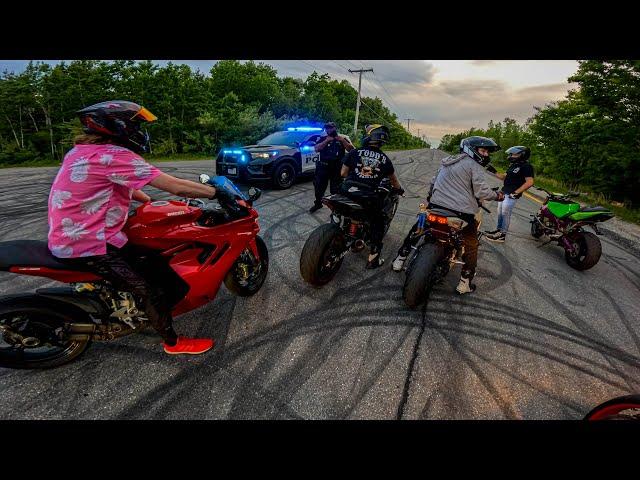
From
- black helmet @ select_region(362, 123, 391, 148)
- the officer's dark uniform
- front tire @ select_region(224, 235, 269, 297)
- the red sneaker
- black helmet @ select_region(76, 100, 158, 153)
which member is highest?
black helmet @ select_region(76, 100, 158, 153)

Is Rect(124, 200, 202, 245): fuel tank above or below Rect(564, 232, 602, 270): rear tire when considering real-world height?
above

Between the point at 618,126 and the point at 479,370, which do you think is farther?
the point at 618,126

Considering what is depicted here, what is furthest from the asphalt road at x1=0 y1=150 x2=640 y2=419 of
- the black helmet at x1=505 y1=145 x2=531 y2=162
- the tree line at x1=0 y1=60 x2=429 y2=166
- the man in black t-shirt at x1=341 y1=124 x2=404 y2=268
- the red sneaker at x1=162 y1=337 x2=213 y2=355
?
the tree line at x1=0 y1=60 x2=429 y2=166

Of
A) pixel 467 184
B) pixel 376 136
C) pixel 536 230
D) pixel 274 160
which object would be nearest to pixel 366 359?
pixel 467 184

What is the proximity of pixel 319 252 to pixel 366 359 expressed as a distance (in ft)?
4.27

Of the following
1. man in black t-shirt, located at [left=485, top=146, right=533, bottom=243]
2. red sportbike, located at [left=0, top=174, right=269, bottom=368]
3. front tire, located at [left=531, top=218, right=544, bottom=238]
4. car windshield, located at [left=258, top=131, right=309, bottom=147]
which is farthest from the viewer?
car windshield, located at [left=258, top=131, right=309, bottom=147]

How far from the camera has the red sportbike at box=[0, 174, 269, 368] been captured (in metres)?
1.96

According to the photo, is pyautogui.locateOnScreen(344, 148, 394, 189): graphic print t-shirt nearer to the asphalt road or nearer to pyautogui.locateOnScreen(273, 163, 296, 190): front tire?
the asphalt road

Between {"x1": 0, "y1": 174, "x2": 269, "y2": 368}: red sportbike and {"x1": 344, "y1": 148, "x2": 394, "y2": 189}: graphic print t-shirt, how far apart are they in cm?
159

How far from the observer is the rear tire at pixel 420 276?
310cm
